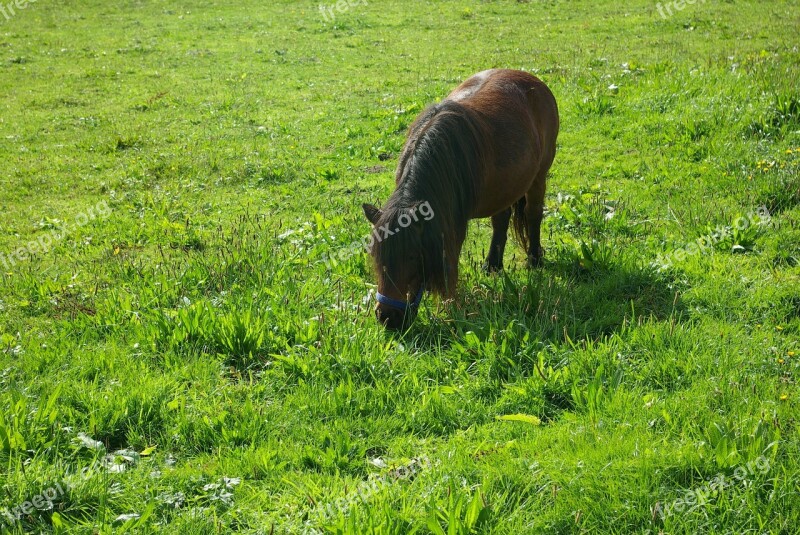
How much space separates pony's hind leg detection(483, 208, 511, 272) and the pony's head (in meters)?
1.77

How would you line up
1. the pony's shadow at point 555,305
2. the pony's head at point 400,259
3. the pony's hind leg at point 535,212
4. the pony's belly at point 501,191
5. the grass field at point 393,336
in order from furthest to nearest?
the pony's hind leg at point 535,212, the pony's belly at point 501,191, the pony's shadow at point 555,305, the pony's head at point 400,259, the grass field at point 393,336

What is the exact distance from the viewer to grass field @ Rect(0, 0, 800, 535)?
3369 millimetres

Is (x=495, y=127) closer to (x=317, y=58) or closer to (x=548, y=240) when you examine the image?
(x=548, y=240)

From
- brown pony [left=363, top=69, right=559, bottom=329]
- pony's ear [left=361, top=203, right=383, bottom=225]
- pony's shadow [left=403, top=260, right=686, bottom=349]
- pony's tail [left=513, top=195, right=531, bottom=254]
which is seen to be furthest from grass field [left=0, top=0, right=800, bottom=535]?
pony's ear [left=361, top=203, right=383, bottom=225]

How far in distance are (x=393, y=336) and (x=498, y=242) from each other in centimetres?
211

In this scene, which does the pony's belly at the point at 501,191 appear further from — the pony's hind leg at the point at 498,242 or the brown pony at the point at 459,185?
the pony's hind leg at the point at 498,242

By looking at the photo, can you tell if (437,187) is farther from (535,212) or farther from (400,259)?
(535,212)

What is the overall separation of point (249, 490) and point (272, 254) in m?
3.31

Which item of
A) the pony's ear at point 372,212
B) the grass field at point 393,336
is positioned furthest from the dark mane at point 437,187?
the grass field at point 393,336

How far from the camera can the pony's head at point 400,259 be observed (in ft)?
15.4

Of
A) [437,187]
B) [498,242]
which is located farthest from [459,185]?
[498,242]

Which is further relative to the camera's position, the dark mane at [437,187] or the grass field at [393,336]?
the dark mane at [437,187]

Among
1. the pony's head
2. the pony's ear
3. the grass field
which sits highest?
the pony's ear

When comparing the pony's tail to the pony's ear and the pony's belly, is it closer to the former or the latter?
the pony's belly
